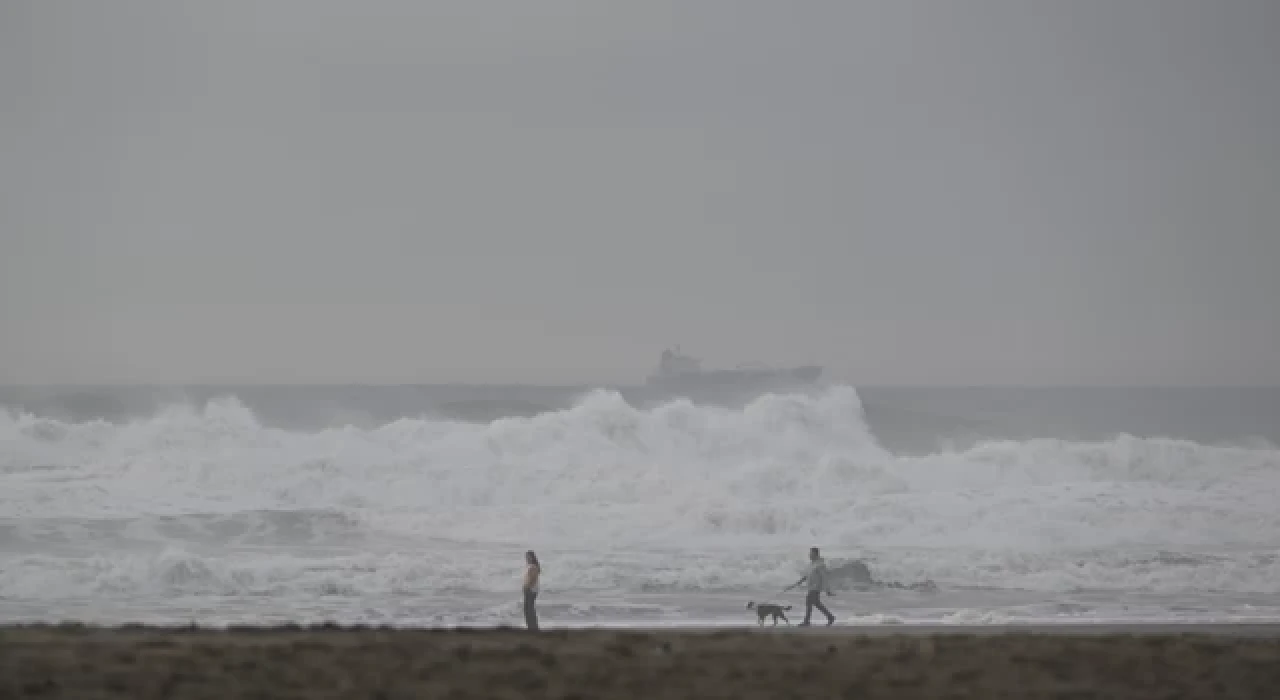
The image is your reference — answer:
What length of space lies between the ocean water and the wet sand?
307cm

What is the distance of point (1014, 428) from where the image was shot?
2100cm

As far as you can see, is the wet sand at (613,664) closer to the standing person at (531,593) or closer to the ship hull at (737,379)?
the standing person at (531,593)

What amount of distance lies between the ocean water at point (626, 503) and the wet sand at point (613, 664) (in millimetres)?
3069

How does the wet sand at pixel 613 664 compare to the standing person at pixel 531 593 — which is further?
the standing person at pixel 531 593

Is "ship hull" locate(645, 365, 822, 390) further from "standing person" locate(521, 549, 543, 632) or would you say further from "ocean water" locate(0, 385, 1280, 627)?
"standing person" locate(521, 549, 543, 632)

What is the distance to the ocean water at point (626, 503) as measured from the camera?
1173cm

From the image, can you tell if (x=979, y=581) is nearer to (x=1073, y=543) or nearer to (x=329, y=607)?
(x=1073, y=543)

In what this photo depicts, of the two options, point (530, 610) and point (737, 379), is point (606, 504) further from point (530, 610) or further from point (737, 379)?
point (530, 610)

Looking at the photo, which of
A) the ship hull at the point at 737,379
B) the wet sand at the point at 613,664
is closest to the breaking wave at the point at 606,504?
the ship hull at the point at 737,379

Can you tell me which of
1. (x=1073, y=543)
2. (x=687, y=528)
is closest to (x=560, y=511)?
(x=687, y=528)

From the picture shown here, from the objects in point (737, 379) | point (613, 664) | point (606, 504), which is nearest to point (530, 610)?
→ point (613, 664)

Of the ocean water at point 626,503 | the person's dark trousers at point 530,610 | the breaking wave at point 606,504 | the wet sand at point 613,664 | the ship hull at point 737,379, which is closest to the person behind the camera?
the wet sand at point 613,664

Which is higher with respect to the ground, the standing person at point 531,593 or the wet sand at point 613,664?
the standing person at point 531,593

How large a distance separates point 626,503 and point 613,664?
10319 mm
